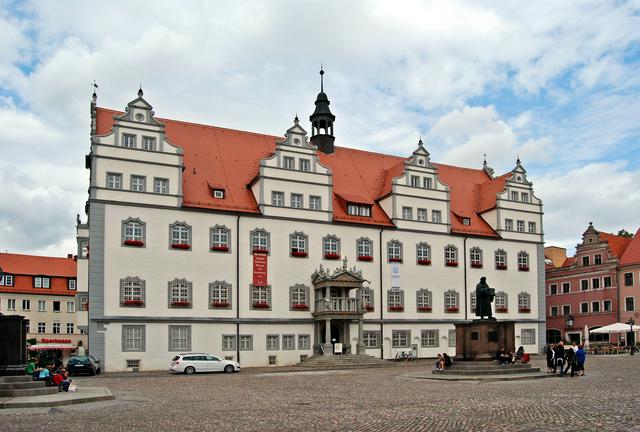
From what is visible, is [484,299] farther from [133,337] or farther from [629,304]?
[629,304]

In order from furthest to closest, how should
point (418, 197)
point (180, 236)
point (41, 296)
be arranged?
1. point (41, 296)
2. point (418, 197)
3. point (180, 236)

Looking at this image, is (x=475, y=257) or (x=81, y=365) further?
(x=475, y=257)

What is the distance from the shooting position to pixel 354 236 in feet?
180

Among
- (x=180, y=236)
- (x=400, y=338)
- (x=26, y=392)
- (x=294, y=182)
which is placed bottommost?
(x=400, y=338)

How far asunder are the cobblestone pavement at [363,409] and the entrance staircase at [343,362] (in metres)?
18.4

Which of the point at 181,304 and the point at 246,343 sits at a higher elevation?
the point at 181,304

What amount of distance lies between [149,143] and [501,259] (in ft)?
96.8

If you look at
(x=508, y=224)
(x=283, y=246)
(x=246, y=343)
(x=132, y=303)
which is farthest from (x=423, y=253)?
(x=132, y=303)

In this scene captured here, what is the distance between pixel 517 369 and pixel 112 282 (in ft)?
81.3

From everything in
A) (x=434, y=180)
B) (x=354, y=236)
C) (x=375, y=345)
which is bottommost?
(x=375, y=345)

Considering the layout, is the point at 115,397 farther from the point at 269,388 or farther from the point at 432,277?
the point at 432,277

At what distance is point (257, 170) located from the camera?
54.5 metres

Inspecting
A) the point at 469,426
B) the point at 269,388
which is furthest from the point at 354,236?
the point at 469,426

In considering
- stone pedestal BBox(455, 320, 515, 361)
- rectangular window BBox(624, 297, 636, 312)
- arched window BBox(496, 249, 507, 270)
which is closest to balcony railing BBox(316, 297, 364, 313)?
arched window BBox(496, 249, 507, 270)
